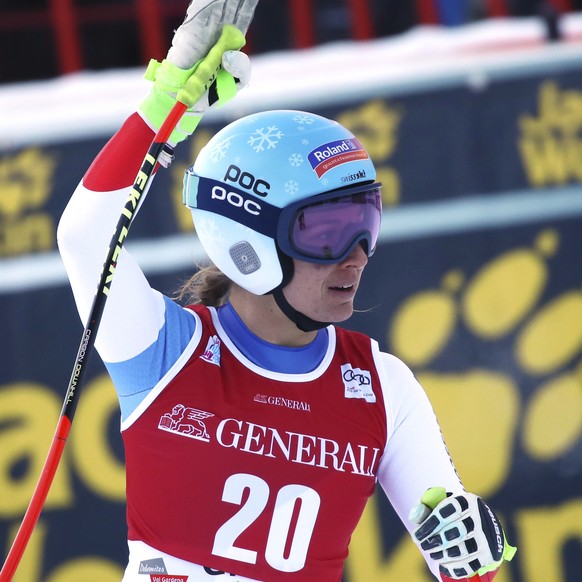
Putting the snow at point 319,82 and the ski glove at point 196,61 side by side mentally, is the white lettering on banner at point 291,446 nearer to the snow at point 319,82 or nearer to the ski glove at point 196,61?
the ski glove at point 196,61

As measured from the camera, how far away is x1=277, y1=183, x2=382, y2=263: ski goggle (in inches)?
82.7

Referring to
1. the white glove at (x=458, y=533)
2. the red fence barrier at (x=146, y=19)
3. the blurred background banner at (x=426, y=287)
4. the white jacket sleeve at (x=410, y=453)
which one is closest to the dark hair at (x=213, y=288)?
the white jacket sleeve at (x=410, y=453)

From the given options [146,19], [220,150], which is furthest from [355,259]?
[146,19]

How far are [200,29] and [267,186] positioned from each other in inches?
12.5

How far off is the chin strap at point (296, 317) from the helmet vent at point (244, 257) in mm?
68

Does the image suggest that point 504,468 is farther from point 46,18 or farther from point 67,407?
point 46,18

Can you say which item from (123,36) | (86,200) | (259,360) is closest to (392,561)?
(259,360)

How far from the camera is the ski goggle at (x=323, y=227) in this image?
210 cm

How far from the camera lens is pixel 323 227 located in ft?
6.92

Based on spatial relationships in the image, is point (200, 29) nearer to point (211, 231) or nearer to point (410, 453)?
point (211, 231)

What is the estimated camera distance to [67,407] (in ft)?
6.63

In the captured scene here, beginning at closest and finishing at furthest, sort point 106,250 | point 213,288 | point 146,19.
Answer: point 106,250, point 213,288, point 146,19

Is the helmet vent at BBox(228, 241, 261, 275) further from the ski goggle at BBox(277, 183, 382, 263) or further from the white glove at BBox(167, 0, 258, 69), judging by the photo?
the white glove at BBox(167, 0, 258, 69)

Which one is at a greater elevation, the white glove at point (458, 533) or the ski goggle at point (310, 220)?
the ski goggle at point (310, 220)
